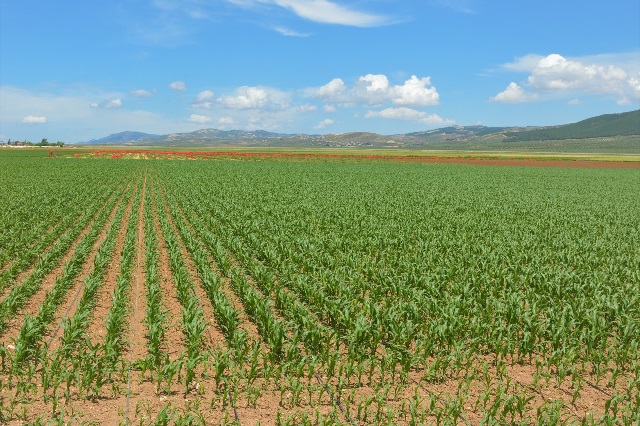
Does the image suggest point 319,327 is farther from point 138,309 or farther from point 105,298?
point 105,298

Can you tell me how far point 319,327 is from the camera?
9367 mm

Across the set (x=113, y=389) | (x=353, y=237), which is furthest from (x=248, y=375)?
(x=353, y=237)

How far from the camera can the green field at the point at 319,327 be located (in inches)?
268

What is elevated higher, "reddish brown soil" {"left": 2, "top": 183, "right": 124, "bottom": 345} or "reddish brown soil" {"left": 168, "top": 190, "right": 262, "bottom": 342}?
"reddish brown soil" {"left": 2, "top": 183, "right": 124, "bottom": 345}

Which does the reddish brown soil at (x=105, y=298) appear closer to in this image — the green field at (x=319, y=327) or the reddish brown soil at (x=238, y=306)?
the green field at (x=319, y=327)

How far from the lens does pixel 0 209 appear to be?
906 inches

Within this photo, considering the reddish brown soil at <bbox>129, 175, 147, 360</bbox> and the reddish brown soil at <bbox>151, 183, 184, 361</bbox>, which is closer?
the reddish brown soil at <bbox>129, 175, 147, 360</bbox>

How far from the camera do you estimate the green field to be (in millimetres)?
6809

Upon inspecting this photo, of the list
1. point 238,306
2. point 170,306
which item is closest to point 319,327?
point 238,306

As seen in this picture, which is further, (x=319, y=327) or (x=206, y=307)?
(x=206, y=307)

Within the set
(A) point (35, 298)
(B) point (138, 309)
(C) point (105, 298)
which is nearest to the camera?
(B) point (138, 309)

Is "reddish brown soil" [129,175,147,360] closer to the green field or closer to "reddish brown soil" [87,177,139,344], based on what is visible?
the green field

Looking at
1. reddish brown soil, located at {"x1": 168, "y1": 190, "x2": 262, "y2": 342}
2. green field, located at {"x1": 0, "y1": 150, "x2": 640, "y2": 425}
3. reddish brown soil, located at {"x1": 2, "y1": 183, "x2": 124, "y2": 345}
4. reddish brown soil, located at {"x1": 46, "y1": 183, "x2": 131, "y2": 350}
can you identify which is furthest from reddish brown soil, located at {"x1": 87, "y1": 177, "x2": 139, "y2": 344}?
reddish brown soil, located at {"x1": 168, "y1": 190, "x2": 262, "y2": 342}

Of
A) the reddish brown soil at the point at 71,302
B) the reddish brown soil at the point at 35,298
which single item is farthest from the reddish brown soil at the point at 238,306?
the reddish brown soil at the point at 35,298
